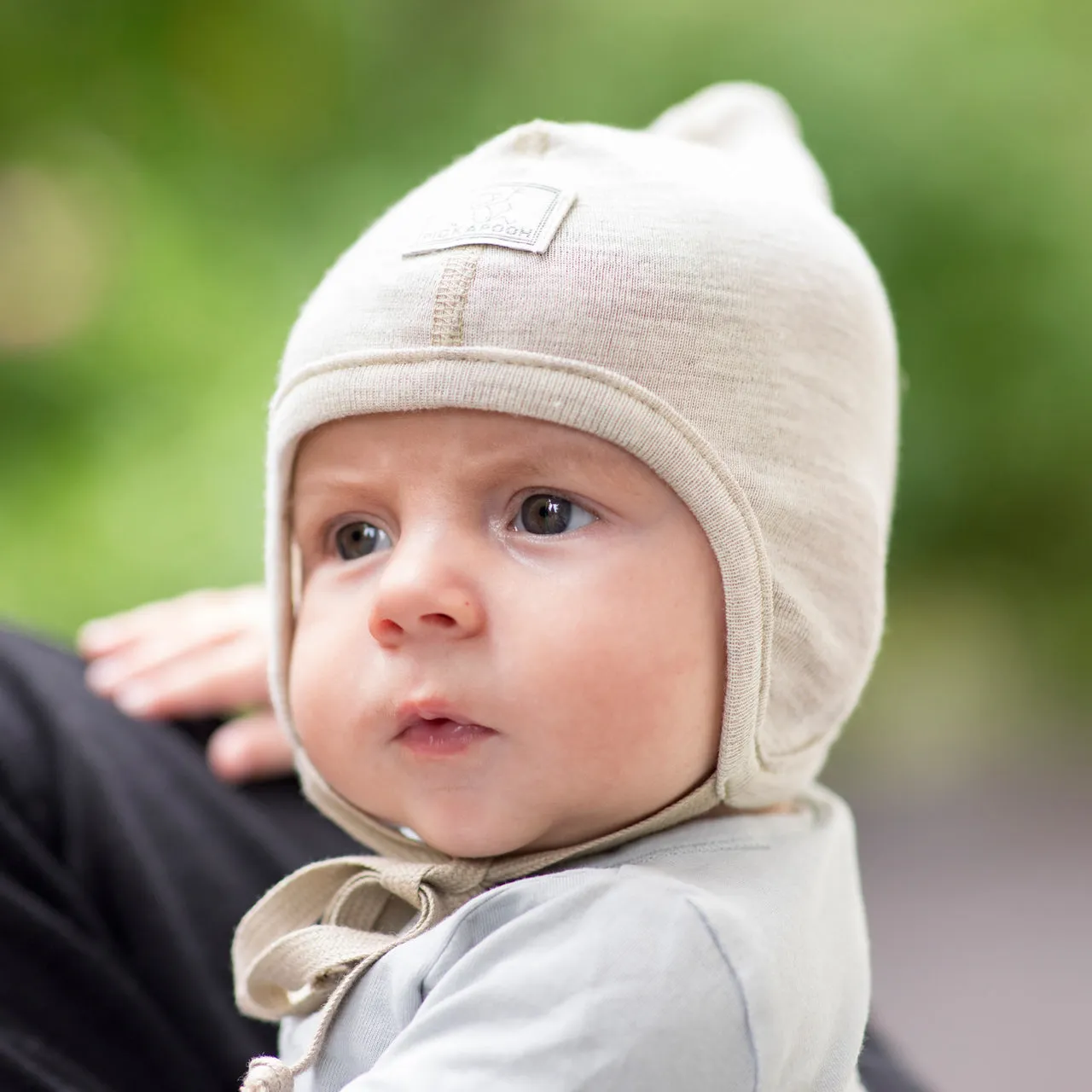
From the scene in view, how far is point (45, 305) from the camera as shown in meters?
2.71

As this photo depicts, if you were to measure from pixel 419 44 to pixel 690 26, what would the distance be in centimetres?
57

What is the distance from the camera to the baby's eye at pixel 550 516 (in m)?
0.82

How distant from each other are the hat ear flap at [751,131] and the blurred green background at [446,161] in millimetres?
1476

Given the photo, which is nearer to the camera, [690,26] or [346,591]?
[346,591]

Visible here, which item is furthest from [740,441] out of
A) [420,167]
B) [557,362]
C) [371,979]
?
[420,167]

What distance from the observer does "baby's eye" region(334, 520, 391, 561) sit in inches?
34.8

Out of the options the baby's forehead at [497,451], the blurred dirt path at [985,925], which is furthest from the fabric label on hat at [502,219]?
the blurred dirt path at [985,925]

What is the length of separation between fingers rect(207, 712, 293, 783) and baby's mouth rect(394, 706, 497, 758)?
0.42 metres

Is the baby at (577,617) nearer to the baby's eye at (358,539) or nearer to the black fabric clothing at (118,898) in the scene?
the baby's eye at (358,539)

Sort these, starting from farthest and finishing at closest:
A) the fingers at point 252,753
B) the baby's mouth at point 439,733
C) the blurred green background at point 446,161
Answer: the blurred green background at point 446,161
the fingers at point 252,753
the baby's mouth at point 439,733

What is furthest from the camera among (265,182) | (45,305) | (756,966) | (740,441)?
(265,182)

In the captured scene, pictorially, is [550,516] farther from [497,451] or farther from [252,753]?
[252,753]

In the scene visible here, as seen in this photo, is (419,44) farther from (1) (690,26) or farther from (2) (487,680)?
(2) (487,680)

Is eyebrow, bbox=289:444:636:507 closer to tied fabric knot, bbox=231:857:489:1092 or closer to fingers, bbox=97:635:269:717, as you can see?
tied fabric knot, bbox=231:857:489:1092
